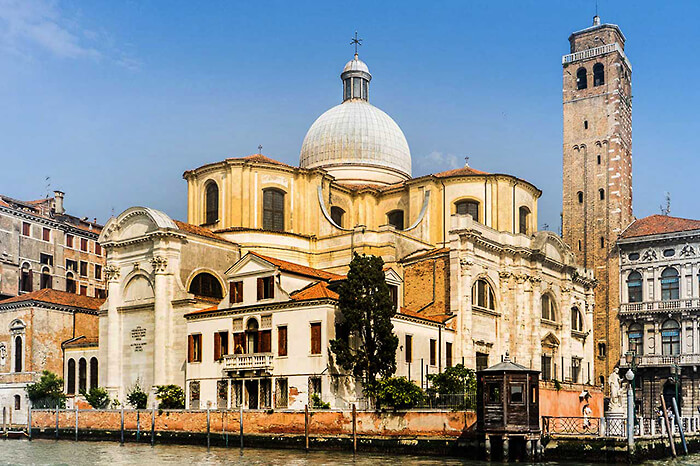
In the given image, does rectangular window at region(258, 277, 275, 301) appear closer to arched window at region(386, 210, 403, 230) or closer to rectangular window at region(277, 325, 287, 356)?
rectangular window at region(277, 325, 287, 356)

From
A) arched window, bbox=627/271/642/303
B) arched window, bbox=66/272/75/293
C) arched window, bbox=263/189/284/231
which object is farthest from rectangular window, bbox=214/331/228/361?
arched window, bbox=627/271/642/303

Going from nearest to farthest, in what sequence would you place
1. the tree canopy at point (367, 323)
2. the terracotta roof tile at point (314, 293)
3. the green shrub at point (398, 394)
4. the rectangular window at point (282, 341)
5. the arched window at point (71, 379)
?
1. the green shrub at point (398, 394)
2. the tree canopy at point (367, 323)
3. the terracotta roof tile at point (314, 293)
4. the rectangular window at point (282, 341)
5. the arched window at point (71, 379)

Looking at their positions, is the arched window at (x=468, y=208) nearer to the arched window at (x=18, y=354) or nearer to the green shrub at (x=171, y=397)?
the green shrub at (x=171, y=397)

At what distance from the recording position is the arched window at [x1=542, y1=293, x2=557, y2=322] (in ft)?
169

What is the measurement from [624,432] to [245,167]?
25.4 metres

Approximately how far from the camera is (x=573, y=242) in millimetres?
59844

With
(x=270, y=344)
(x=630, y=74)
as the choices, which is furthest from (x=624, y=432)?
(x=630, y=74)

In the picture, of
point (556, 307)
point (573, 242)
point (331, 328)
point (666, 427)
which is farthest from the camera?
point (573, 242)

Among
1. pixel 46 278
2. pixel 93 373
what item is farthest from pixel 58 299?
pixel 46 278

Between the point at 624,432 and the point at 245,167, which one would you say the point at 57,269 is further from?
the point at 624,432

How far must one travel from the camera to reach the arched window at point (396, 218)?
171ft

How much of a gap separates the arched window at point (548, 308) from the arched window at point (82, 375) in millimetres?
25225

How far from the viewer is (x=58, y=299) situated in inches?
1977

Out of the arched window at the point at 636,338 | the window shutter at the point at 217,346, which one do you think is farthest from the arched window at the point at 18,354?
the arched window at the point at 636,338
